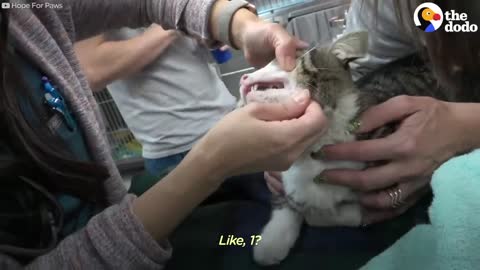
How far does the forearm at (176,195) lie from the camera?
472 millimetres

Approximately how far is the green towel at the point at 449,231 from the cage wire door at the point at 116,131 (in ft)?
2.51

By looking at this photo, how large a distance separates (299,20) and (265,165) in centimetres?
58

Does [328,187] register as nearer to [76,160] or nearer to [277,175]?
[277,175]

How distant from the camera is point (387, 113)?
56 cm

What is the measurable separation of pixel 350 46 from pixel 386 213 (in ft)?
0.83

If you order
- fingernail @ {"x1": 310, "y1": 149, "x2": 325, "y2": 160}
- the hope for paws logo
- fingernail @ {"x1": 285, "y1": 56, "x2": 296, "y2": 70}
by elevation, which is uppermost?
the hope for paws logo

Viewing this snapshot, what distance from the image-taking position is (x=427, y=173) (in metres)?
0.53

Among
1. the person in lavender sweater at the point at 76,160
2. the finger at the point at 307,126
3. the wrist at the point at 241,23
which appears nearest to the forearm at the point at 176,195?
the person in lavender sweater at the point at 76,160

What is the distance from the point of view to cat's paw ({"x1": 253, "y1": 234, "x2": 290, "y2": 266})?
1.83ft

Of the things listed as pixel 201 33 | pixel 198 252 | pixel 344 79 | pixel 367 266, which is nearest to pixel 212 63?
pixel 201 33

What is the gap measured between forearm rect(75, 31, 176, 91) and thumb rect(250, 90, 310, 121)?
1.58 feet

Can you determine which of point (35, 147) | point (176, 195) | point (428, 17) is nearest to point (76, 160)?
point (35, 147)

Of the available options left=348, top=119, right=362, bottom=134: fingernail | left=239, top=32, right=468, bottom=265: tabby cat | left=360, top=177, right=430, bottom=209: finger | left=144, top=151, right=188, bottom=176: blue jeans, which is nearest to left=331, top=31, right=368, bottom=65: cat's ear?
left=239, top=32, right=468, bottom=265: tabby cat

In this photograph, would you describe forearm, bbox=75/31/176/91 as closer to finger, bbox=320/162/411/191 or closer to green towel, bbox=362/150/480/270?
finger, bbox=320/162/411/191
